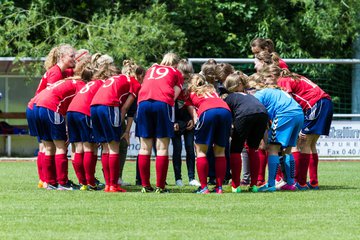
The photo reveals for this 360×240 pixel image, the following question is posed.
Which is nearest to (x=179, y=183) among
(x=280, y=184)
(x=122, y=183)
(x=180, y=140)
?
(x=180, y=140)

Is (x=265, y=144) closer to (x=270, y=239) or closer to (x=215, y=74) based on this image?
(x=215, y=74)

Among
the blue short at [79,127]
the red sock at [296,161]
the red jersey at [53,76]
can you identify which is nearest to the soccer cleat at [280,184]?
the red sock at [296,161]

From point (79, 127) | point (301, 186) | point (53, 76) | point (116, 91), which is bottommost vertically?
point (301, 186)

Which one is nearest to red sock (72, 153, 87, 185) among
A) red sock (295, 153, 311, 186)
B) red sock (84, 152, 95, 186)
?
red sock (84, 152, 95, 186)

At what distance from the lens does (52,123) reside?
41.1 feet

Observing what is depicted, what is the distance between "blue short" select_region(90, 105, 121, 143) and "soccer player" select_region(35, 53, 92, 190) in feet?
2.18

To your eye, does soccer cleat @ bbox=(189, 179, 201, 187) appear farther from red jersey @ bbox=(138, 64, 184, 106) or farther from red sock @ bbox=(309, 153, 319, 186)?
red jersey @ bbox=(138, 64, 184, 106)

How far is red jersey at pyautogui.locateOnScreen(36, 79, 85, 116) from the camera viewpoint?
12539 mm

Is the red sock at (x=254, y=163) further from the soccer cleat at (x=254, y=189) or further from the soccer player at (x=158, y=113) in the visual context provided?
the soccer player at (x=158, y=113)

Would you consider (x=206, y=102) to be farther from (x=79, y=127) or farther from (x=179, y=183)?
(x=179, y=183)

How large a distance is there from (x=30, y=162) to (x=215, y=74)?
8.23 metres

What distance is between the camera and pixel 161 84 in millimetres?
11750

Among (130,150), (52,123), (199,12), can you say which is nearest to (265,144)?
(52,123)

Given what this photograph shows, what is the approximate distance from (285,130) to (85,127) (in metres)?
2.52
